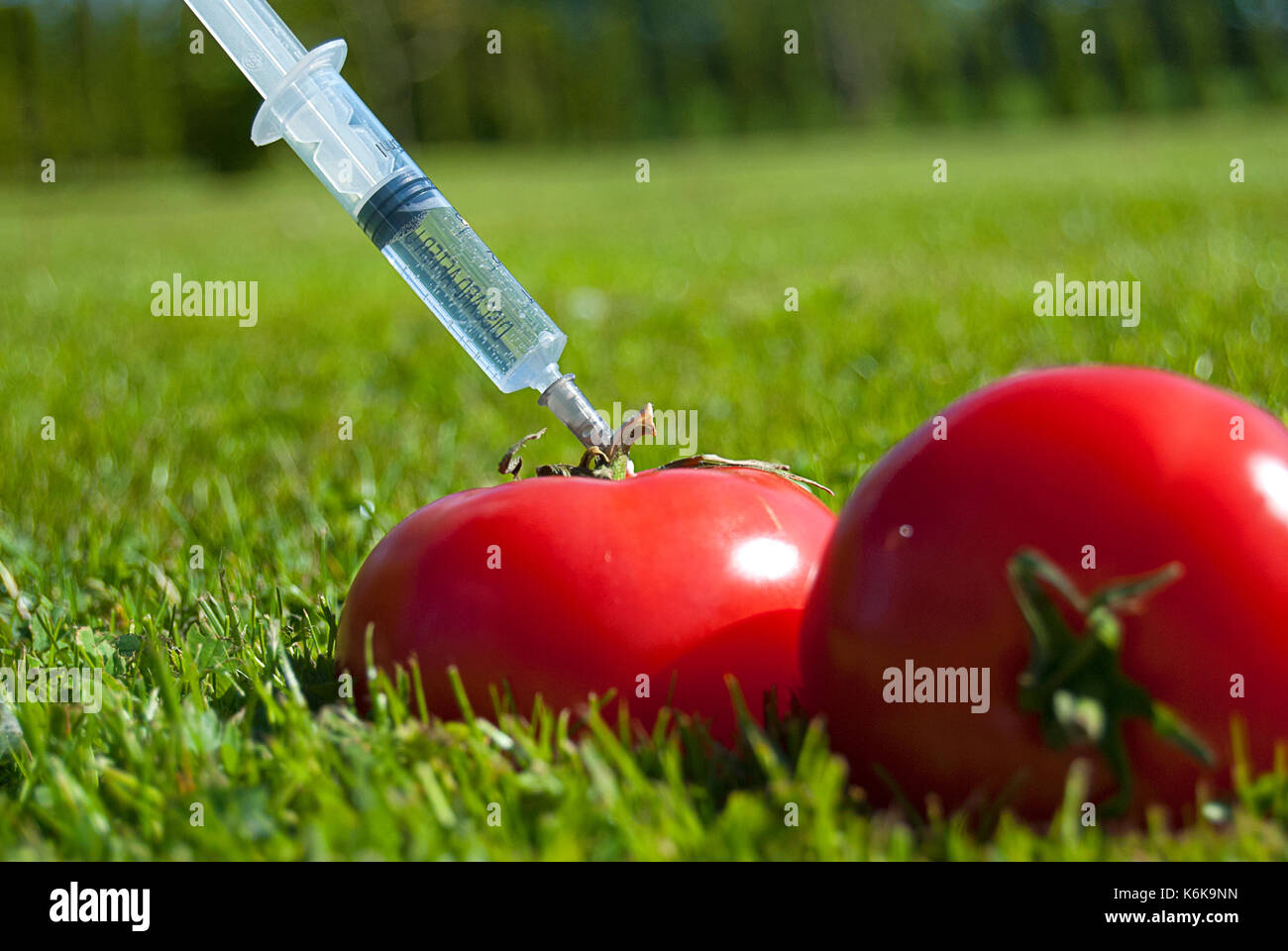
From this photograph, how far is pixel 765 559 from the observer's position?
1479mm

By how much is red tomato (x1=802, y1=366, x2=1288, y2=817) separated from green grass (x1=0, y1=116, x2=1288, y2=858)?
6 cm

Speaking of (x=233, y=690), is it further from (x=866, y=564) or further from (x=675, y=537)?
(x=866, y=564)

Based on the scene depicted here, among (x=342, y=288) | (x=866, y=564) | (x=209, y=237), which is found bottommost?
(x=866, y=564)

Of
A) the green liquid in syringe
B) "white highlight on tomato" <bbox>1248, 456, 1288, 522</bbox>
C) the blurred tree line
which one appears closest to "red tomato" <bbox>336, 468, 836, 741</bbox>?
the green liquid in syringe

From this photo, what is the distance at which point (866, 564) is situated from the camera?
1212 millimetres

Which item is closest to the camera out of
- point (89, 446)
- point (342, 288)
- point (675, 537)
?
point (675, 537)

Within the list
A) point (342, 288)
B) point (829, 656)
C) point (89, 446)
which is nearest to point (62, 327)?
point (342, 288)

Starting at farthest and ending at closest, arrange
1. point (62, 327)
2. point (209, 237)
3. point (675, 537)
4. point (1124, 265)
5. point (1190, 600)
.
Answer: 1. point (209, 237)
2. point (62, 327)
3. point (1124, 265)
4. point (675, 537)
5. point (1190, 600)

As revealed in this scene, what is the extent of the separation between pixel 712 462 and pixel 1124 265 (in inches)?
170

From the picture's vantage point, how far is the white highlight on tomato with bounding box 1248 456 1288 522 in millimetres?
1116

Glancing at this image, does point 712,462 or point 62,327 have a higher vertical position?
point 62,327

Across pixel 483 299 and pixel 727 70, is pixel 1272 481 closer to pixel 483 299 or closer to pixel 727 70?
pixel 483 299

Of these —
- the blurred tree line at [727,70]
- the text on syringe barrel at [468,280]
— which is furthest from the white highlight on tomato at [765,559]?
the blurred tree line at [727,70]

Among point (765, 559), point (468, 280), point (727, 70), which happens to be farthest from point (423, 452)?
point (727, 70)
